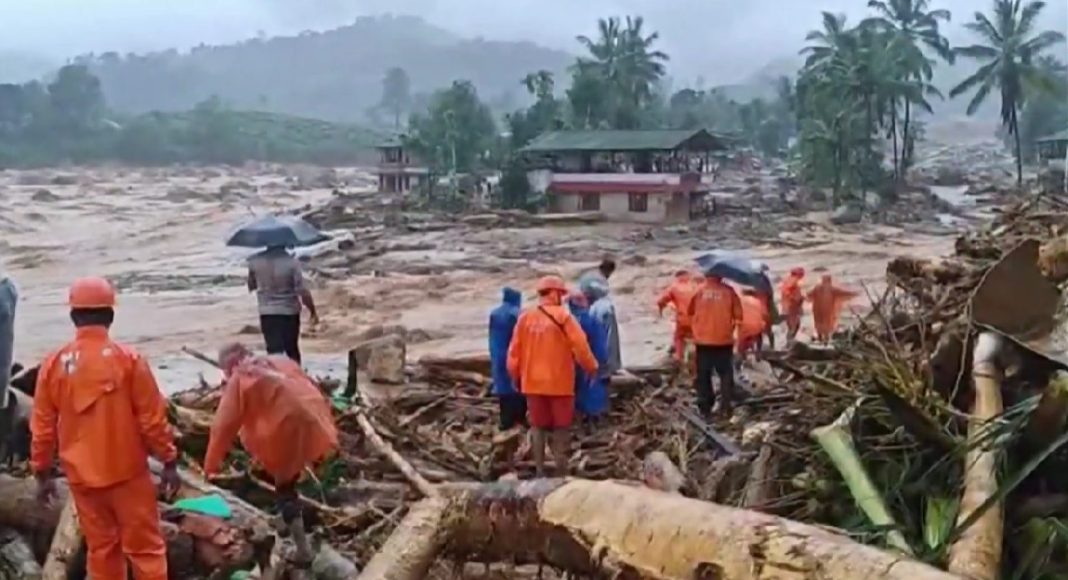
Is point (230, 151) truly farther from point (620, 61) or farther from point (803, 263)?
point (803, 263)

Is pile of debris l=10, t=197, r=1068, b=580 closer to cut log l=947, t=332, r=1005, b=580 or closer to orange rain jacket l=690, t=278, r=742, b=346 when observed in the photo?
cut log l=947, t=332, r=1005, b=580

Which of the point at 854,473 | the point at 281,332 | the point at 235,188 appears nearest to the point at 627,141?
the point at 235,188

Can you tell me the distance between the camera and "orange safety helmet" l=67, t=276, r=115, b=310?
5.18 metres

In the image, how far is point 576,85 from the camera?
6169 centimetres

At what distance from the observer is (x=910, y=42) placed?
60375 mm

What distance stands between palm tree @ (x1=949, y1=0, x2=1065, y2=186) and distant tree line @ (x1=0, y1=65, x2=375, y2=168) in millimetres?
56272

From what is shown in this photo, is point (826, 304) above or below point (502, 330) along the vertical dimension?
below

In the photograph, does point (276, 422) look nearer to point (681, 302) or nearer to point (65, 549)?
point (65, 549)

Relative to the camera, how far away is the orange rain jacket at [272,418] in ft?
17.9

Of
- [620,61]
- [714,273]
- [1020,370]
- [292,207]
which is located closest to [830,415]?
[1020,370]

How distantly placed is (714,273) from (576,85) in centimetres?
5264

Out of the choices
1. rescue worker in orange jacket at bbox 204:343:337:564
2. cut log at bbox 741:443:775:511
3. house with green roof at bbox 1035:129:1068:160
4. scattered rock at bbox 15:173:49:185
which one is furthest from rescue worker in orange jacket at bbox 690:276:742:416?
scattered rock at bbox 15:173:49:185

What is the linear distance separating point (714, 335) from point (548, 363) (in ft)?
6.75

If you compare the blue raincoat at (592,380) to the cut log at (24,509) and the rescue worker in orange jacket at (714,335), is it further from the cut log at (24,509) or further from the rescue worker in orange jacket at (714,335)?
the cut log at (24,509)
